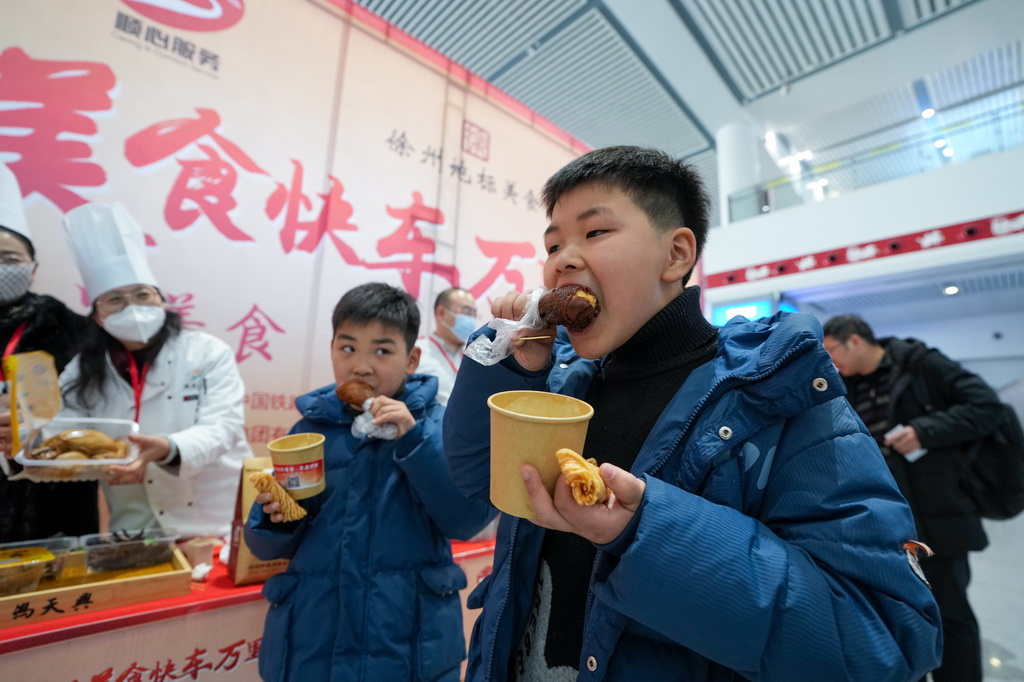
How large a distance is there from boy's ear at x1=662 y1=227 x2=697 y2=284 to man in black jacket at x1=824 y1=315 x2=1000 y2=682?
236 centimetres

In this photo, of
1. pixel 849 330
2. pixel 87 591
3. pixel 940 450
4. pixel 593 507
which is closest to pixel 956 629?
pixel 940 450

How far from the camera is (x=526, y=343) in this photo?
41.7 inches

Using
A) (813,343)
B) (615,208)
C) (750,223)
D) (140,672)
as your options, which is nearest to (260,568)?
(140,672)

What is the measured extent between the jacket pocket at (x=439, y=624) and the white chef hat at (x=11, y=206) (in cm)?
242

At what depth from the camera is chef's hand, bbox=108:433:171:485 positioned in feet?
6.22

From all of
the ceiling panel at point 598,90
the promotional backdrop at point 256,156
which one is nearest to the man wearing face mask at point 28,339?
the promotional backdrop at point 256,156

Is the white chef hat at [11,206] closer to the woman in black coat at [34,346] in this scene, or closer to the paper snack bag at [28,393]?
the woman in black coat at [34,346]

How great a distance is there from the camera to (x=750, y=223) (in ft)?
A: 21.5

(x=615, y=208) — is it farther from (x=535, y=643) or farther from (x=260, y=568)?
(x=260, y=568)

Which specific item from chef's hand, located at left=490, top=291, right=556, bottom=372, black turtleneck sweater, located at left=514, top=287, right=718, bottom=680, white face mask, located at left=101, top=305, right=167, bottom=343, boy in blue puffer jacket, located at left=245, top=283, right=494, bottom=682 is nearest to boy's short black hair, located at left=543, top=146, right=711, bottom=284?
black turtleneck sweater, located at left=514, top=287, right=718, bottom=680

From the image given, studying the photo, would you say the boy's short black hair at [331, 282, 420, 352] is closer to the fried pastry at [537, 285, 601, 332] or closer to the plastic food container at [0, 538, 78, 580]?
the fried pastry at [537, 285, 601, 332]

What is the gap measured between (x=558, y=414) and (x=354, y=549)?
1.04m

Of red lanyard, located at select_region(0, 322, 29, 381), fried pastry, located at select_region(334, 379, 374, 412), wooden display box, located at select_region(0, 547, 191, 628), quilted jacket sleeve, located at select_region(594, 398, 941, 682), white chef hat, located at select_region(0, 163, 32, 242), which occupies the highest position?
white chef hat, located at select_region(0, 163, 32, 242)

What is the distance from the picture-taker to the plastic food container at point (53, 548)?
1755 mm
